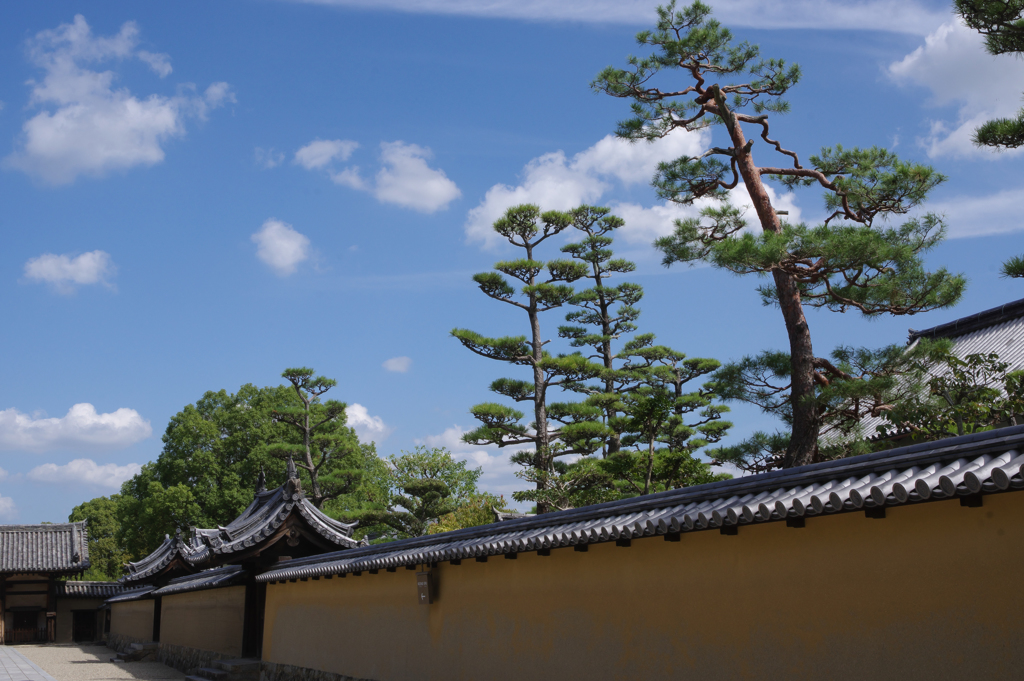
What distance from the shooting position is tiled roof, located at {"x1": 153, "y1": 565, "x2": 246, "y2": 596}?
14.9m

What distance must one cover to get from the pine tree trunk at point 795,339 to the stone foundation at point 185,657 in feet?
39.4

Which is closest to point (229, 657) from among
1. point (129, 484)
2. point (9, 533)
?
point (9, 533)

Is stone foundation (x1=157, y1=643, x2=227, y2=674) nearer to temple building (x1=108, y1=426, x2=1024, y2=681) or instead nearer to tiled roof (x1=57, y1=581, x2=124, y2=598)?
temple building (x1=108, y1=426, x2=1024, y2=681)

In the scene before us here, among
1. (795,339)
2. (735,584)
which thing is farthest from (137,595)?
(735,584)

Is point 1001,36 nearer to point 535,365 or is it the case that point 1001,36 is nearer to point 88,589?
point 535,365

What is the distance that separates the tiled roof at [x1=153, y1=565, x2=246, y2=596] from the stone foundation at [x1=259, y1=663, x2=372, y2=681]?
1862 millimetres

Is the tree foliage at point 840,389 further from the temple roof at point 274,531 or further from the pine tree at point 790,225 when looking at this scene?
the temple roof at point 274,531

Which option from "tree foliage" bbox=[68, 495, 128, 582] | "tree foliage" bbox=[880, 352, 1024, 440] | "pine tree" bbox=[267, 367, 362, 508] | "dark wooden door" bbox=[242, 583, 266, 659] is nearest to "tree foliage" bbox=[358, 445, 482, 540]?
"pine tree" bbox=[267, 367, 362, 508]

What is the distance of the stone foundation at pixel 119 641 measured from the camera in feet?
84.9

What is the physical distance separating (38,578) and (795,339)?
31.1 metres

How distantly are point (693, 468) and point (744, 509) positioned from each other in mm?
10908

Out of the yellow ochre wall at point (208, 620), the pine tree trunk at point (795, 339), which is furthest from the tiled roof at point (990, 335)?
the yellow ochre wall at point (208, 620)

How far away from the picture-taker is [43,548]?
101ft

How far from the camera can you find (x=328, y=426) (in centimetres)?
3622
